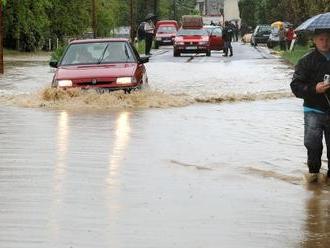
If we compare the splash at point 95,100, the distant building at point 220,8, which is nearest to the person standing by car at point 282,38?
the splash at point 95,100

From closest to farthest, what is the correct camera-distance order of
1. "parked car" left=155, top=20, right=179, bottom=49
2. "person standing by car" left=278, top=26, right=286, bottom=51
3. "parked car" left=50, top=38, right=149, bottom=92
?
1. "parked car" left=50, top=38, right=149, bottom=92
2. "person standing by car" left=278, top=26, right=286, bottom=51
3. "parked car" left=155, top=20, right=179, bottom=49

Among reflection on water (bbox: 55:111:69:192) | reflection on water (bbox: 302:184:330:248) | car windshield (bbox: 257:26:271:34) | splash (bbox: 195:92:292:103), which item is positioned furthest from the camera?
car windshield (bbox: 257:26:271:34)

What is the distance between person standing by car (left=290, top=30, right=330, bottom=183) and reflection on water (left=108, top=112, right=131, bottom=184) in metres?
2.10

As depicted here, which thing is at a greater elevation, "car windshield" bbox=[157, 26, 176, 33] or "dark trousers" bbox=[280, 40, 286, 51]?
"car windshield" bbox=[157, 26, 176, 33]

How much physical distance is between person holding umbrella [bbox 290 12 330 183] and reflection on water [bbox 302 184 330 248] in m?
0.44

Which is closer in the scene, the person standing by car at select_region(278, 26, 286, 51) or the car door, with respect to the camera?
the car door

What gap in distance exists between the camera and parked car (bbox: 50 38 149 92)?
52.3ft

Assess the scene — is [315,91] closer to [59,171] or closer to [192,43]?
[59,171]

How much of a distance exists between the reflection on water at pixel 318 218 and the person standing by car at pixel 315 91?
45 cm

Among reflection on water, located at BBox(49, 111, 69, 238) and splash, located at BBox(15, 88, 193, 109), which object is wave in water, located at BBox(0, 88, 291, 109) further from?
reflection on water, located at BBox(49, 111, 69, 238)

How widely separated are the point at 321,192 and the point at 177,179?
1.51 metres

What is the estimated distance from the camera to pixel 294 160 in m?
9.82

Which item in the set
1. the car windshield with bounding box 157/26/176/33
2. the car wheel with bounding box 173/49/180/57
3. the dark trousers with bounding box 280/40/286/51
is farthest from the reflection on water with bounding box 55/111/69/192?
the car windshield with bounding box 157/26/176/33

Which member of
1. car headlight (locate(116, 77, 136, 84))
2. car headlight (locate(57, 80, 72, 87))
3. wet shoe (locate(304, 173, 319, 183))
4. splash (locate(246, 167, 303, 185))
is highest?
car headlight (locate(116, 77, 136, 84))
